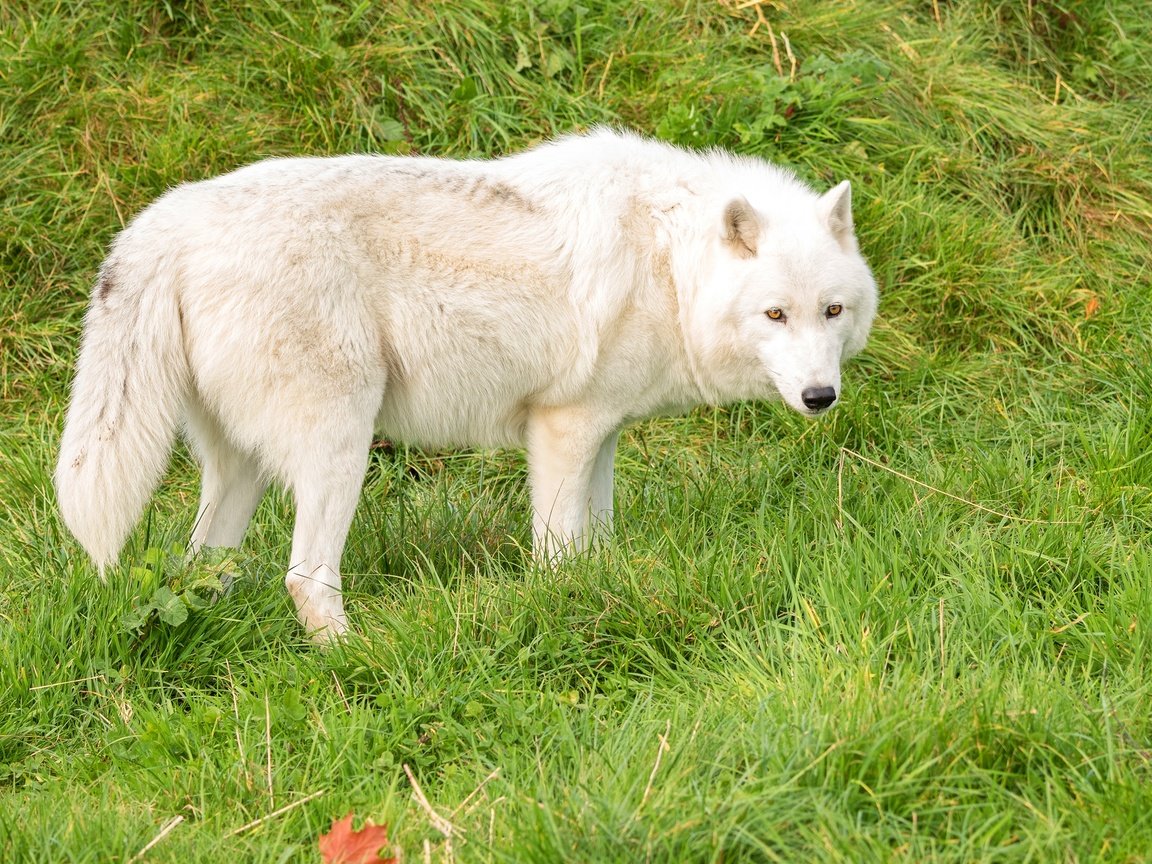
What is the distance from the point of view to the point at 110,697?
3586mm

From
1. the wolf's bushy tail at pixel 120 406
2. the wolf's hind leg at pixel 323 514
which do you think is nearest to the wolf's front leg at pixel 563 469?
the wolf's hind leg at pixel 323 514

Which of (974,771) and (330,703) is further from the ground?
(974,771)

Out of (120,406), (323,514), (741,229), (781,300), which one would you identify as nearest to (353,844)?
(323,514)

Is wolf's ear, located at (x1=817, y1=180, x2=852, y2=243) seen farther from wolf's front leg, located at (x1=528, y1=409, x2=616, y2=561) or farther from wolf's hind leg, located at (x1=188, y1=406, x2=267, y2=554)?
wolf's hind leg, located at (x1=188, y1=406, x2=267, y2=554)

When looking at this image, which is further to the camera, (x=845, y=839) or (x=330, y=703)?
(x=330, y=703)

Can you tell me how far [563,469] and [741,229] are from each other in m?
1.09

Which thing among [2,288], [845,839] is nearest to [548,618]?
[845,839]

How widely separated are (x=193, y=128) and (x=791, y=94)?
3.10 meters

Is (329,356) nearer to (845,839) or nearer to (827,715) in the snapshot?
(827,715)

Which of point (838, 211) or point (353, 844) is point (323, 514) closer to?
point (353, 844)

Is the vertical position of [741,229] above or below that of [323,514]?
above

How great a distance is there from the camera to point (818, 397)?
4.18 meters

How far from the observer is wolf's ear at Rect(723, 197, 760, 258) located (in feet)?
14.3

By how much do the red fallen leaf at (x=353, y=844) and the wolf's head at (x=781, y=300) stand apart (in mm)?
2163
